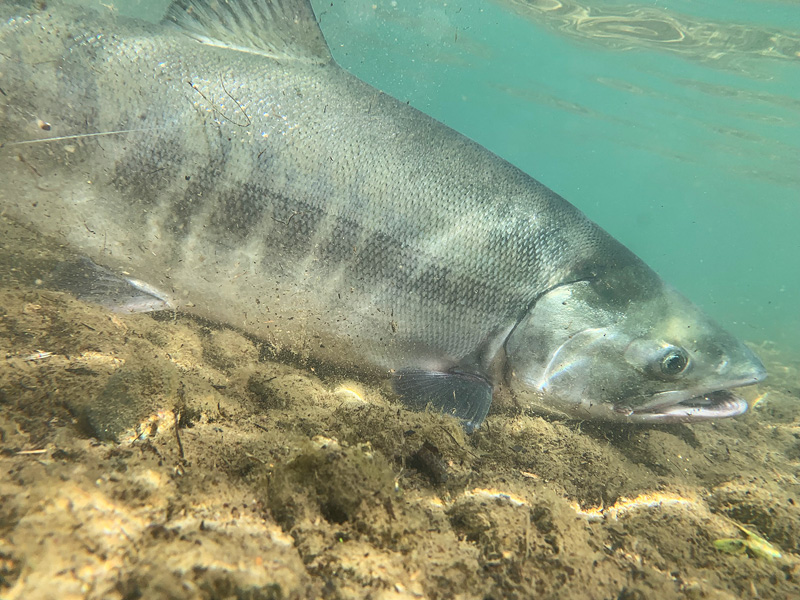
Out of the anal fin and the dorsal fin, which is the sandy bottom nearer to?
the anal fin

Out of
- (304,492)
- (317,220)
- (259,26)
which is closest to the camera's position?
(304,492)

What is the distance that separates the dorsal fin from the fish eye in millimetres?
3099

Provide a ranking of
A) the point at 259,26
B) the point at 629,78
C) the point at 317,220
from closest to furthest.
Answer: the point at 317,220 < the point at 259,26 < the point at 629,78

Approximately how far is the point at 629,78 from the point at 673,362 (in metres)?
28.3

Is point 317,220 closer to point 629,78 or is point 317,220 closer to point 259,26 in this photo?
point 259,26

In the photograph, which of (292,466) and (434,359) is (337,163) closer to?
(434,359)

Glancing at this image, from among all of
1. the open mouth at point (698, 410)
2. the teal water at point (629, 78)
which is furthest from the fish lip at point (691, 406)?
the teal water at point (629, 78)

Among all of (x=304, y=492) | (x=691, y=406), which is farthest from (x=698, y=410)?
(x=304, y=492)

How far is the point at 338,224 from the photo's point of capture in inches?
105

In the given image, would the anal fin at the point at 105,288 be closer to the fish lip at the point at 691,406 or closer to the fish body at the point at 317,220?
the fish body at the point at 317,220

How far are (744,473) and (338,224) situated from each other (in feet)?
10.3

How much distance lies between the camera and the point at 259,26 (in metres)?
2.85

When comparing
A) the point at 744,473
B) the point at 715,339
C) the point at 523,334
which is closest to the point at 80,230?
the point at 523,334

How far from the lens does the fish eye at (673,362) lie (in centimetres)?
267
